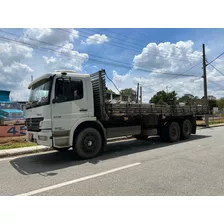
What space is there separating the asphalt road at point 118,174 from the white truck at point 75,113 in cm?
70

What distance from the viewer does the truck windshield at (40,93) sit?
5780 millimetres

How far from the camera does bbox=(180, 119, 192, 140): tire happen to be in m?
9.90

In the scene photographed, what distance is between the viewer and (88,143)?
6320 mm

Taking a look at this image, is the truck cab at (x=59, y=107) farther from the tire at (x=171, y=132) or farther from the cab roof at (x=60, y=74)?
the tire at (x=171, y=132)

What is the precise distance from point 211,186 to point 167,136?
545 centimetres

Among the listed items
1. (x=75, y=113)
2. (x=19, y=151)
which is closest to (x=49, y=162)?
(x=75, y=113)

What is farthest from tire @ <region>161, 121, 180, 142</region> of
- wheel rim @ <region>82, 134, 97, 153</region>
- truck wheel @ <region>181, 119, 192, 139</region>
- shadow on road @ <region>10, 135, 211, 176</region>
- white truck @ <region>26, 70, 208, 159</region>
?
wheel rim @ <region>82, 134, 97, 153</region>

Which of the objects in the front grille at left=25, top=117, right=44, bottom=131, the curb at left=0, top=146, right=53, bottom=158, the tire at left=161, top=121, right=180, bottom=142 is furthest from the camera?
the tire at left=161, top=121, right=180, bottom=142

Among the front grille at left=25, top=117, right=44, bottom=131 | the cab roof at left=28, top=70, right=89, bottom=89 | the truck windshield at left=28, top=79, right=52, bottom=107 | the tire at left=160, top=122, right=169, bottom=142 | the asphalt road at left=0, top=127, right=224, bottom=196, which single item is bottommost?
the asphalt road at left=0, top=127, right=224, bottom=196

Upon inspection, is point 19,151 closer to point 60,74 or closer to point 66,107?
point 66,107

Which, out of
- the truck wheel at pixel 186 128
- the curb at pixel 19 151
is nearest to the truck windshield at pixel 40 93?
the curb at pixel 19 151

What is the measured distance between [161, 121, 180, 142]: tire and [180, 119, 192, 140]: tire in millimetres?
424

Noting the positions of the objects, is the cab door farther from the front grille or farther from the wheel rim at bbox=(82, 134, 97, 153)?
the wheel rim at bbox=(82, 134, 97, 153)

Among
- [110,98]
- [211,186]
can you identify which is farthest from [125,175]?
[110,98]
